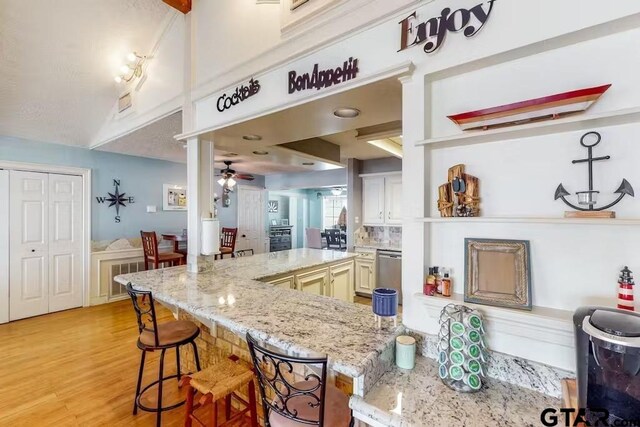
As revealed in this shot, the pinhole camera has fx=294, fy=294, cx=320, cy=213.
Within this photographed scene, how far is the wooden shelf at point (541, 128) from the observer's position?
2.97ft

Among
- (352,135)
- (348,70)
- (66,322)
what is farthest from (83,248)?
(348,70)

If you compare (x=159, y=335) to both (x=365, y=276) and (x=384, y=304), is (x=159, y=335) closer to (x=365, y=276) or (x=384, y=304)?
(x=384, y=304)

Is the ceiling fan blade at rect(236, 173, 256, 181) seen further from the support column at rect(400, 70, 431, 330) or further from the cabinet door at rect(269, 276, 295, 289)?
the support column at rect(400, 70, 431, 330)

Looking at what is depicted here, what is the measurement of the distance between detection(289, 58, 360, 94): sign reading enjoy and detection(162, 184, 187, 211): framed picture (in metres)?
4.33

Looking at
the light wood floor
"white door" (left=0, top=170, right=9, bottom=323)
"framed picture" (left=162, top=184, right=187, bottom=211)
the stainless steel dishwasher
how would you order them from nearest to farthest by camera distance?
the light wood floor → "white door" (left=0, top=170, right=9, bottom=323) → the stainless steel dishwasher → "framed picture" (left=162, top=184, right=187, bottom=211)

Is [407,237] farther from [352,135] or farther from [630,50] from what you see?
[352,135]

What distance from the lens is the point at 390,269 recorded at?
189 inches

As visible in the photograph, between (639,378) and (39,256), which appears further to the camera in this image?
(39,256)

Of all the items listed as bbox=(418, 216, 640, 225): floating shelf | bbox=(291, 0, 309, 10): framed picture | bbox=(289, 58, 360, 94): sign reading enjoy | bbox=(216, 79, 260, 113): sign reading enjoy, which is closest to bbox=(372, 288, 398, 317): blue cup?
bbox=(418, 216, 640, 225): floating shelf

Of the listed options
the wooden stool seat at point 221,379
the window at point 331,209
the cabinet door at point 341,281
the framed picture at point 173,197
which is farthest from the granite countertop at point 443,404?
the window at point 331,209

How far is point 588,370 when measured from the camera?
81cm

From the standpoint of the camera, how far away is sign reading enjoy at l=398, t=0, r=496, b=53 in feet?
3.76

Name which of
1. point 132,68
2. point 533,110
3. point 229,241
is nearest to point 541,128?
point 533,110

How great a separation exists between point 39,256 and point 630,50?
19.3 ft
